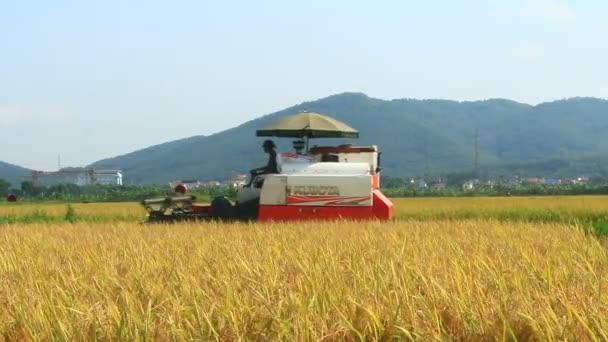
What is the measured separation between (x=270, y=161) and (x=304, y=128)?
875mm

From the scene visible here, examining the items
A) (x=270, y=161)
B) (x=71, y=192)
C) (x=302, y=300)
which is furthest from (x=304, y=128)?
(x=71, y=192)

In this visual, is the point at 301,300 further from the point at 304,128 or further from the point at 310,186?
the point at 304,128

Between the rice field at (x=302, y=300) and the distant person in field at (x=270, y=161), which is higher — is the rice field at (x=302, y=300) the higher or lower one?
the lower one

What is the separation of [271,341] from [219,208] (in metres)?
12.5

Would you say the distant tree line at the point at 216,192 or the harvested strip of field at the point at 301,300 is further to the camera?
the distant tree line at the point at 216,192

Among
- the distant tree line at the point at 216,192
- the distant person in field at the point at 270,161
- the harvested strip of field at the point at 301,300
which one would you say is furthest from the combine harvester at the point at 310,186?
the distant tree line at the point at 216,192

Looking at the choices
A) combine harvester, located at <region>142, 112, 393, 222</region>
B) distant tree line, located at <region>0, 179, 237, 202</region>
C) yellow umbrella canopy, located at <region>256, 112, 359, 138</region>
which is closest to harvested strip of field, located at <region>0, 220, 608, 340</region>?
combine harvester, located at <region>142, 112, 393, 222</region>

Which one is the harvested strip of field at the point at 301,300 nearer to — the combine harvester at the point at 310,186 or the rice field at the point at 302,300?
the rice field at the point at 302,300

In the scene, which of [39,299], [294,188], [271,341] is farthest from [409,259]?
[294,188]

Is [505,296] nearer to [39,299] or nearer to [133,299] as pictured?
[133,299]

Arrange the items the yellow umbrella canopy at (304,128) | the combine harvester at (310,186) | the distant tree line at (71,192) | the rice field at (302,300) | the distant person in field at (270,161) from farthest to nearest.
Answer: the distant tree line at (71,192), the yellow umbrella canopy at (304,128), the distant person in field at (270,161), the combine harvester at (310,186), the rice field at (302,300)

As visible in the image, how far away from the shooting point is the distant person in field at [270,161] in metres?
15.0

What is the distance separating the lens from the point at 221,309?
3.65m

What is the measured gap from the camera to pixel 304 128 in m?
15.3
